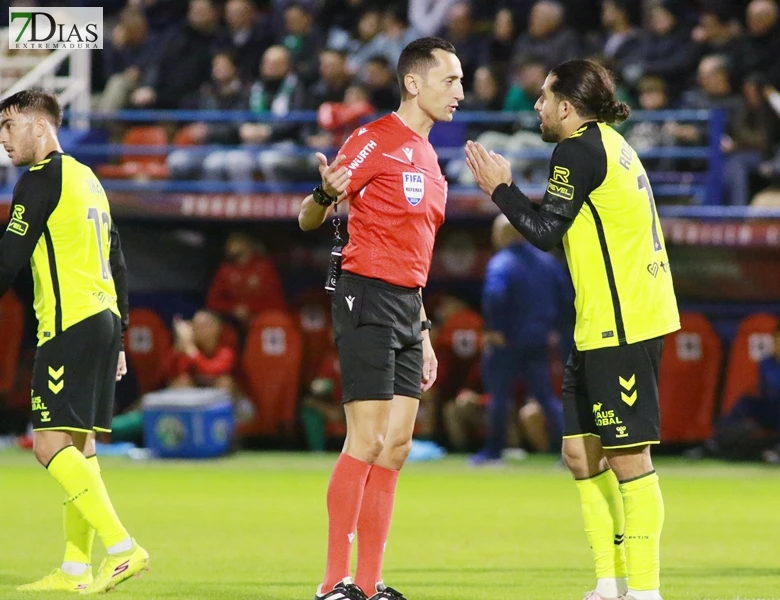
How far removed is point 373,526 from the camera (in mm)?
6242

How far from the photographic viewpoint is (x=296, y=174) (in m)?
15.7

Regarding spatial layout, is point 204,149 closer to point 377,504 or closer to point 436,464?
point 436,464

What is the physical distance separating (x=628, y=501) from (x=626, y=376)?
1.74 ft

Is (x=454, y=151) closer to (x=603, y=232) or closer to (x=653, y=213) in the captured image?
(x=653, y=213)

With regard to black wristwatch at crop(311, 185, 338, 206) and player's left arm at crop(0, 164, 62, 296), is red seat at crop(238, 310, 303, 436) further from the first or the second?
black wristwatch at crop(311, 185, 338, 206)

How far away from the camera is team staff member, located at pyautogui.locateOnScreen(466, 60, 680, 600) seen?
6.03 metres

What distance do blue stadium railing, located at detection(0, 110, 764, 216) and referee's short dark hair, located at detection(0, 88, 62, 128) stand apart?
27.3 ft

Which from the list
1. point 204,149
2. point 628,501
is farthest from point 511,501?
point 204,149

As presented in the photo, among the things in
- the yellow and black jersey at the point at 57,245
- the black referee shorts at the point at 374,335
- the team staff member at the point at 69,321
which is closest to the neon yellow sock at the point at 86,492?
the team staff member at the point at 69,321

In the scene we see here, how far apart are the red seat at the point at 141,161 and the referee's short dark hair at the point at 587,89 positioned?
10.4 metres

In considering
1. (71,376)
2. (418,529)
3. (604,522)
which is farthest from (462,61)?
(604,522)

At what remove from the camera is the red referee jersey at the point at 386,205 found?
6.30m

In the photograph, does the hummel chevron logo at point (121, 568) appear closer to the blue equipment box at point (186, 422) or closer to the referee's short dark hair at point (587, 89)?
the referee's short dark hair at point (587, 89)

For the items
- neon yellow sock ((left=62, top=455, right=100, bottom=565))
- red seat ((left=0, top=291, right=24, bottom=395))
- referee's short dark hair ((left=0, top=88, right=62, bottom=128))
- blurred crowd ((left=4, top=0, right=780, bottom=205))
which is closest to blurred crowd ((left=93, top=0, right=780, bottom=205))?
blurred crowd ((left=4, top=0, right=780, bottom=205))
